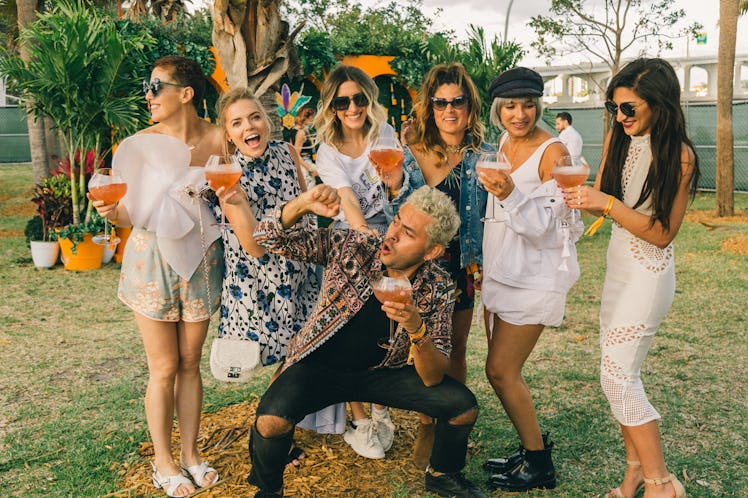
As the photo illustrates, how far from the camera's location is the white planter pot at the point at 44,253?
32.5 ft

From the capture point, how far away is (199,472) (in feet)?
12.1

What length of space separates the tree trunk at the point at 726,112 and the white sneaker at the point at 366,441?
484 inches

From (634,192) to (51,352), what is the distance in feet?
17.6

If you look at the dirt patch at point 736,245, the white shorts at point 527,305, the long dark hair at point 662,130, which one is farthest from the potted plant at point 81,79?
the dirt patch at point 736,245

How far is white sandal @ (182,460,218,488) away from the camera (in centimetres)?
366

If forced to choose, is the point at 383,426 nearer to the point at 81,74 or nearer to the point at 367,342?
the point at 367,342

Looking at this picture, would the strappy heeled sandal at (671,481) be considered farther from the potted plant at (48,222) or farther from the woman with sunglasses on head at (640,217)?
the potted plant at (48,222)

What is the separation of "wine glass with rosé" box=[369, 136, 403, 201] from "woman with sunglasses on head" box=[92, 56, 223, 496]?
2.96 feet

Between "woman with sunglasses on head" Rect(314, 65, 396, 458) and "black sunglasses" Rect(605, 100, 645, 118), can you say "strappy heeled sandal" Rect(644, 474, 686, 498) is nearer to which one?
"woman with sunglasses on head" Rect(314, 65, 396, 458)

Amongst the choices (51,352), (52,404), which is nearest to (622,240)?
(52,404)

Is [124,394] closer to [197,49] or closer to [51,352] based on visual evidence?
[51,352]

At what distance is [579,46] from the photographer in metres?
22.3

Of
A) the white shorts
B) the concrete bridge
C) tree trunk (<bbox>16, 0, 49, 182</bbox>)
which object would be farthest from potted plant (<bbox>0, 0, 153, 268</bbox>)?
the concrete bridge

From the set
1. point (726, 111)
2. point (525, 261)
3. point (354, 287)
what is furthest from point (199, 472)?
point (726, 111)
